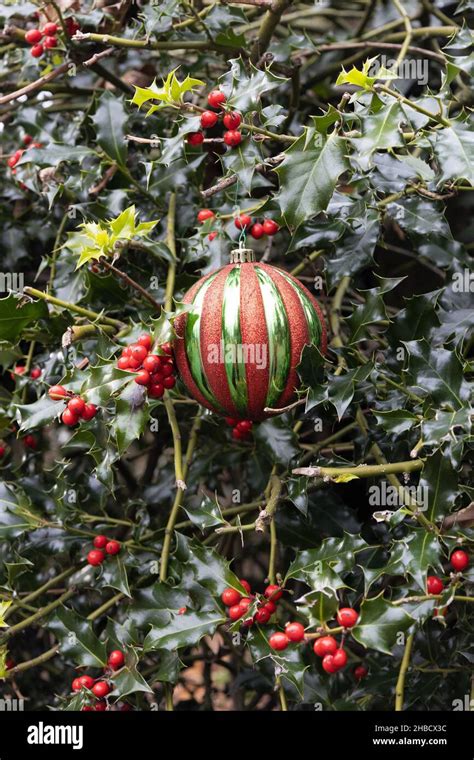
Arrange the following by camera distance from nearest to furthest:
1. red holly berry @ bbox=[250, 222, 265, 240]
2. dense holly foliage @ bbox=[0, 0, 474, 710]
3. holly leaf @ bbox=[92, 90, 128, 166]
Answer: dense holly foliage @ bbox=[0, 0, 474, 710] → red holly berry @ bbox=[250, 222, 265, 240] → holly leaf @ bbox=[92, 90, 128, 166]

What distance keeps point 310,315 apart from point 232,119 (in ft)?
1.07

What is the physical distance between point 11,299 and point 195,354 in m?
0.38

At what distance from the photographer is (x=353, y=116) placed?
4.00 feet

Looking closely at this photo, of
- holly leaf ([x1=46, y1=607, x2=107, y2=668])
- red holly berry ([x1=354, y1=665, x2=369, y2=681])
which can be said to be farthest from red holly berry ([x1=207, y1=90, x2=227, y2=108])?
red holly berry ([x1=354, y1=665, x2=369, y2=681])

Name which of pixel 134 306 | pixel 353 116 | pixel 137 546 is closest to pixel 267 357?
pixel 353 116

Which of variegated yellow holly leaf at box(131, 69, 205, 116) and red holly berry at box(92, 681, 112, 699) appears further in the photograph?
red holly berry at box(92, 681, 112, 699)

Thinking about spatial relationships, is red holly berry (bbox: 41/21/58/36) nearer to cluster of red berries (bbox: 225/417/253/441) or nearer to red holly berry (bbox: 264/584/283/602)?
cluster of red berries (bbox: 225/417/253/441)

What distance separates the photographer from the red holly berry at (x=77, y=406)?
4.31 ft

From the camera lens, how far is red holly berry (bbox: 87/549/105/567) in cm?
160

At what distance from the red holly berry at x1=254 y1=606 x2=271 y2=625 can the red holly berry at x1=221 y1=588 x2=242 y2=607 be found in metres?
0.04

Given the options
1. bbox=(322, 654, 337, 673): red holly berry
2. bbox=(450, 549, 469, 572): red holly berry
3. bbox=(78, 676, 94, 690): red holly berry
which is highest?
bbox=(450, 549, 469, 572): red holly berry

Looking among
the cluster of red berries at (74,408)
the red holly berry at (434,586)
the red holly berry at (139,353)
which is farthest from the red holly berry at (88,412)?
the red holly berry at (434,586)

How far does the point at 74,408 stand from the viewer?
131 centimetres

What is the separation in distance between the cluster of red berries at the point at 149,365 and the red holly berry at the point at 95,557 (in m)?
0.39
